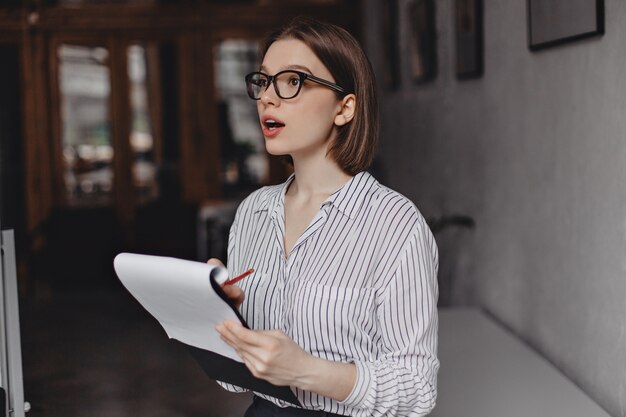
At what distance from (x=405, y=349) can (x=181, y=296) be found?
1.34 feet

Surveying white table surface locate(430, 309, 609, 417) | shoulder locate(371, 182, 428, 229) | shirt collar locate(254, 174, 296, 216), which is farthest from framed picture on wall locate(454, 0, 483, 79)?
shoulder locate(371, 182, 428, 229)

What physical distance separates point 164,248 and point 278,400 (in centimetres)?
618

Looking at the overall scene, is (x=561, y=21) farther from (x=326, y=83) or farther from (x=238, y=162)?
(x=238, y=162)

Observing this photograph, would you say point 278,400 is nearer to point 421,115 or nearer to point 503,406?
point 503,406

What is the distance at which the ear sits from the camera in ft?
4.97

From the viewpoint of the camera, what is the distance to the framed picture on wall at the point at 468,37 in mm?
3760

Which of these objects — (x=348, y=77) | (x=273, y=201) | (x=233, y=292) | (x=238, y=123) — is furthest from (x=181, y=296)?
(x=238, y=123)

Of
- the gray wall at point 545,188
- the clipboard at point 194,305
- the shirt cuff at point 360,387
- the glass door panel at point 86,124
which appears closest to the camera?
the clipboard at point 194,305

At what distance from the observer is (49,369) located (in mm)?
5180

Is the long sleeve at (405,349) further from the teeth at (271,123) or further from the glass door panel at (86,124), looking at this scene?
the glass door panel at (86,124)

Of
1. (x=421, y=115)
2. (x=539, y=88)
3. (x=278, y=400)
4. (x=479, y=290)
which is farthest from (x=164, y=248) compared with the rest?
(x=278, y=400)

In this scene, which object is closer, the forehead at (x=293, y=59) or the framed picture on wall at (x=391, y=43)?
the forehead at (x=293, y=59)

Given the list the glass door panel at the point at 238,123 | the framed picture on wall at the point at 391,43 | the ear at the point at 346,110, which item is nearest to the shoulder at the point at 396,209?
the ear at the point at 346,110

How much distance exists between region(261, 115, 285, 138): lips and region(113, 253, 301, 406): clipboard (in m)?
0.33
